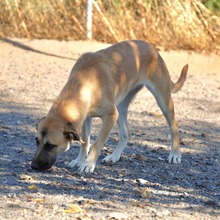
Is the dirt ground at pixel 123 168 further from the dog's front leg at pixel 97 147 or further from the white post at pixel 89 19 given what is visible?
the white post at pixel 89 19

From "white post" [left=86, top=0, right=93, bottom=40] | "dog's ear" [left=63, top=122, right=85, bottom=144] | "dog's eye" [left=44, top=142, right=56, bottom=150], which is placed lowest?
"white post" [left=86, top=0, right=93, bottom=40]

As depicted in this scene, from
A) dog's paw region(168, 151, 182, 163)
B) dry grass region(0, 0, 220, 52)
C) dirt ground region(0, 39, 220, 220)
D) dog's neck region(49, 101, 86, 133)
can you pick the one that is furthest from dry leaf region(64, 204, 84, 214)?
dry grass region(0, 0, 220, 52)

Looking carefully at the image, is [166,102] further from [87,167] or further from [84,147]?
[87,167]

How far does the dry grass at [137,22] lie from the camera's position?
48.5 ft

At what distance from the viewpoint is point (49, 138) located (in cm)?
664

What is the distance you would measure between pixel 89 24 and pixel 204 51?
2.59 m

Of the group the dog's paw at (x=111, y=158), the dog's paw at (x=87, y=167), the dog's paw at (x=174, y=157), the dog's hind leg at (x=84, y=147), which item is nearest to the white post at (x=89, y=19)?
the dog's paw at (x=174, y=157)

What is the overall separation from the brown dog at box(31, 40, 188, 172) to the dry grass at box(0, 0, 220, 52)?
626 cm

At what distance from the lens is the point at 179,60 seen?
47.5 ft

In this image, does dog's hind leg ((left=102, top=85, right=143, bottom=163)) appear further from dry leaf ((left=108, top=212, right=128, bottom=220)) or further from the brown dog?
dry leaf ((left=108, top=212, right=128, bottom=220))

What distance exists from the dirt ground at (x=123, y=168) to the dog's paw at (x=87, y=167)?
0.06 m

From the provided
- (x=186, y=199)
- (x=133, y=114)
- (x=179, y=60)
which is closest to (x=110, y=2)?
(x=179, y=60)

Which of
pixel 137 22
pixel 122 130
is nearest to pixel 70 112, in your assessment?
pixel 122 130

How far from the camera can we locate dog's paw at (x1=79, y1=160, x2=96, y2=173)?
7.09 m
